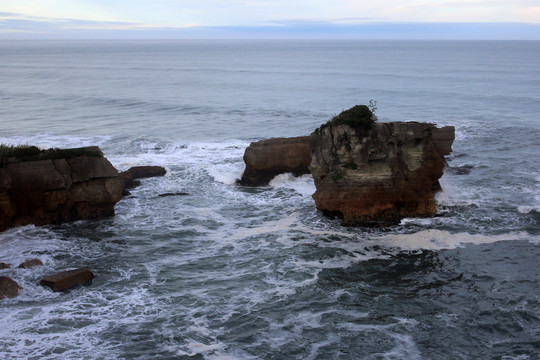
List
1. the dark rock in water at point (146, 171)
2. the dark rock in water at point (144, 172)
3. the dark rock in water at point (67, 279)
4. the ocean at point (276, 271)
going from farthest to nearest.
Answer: the dark rock in water at point (146, 171) → the dark rock in water at point (144, 172) → the dark rock in water at point (67, 279) → the ocean at point (276, 271)

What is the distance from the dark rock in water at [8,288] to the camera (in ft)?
59.2

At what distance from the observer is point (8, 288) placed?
59.5 ft

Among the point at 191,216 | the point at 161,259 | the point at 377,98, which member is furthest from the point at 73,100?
the point at 161,259

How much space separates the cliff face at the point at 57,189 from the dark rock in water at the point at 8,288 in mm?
6276

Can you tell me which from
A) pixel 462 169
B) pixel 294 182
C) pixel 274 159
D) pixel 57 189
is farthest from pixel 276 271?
pixel 462 169

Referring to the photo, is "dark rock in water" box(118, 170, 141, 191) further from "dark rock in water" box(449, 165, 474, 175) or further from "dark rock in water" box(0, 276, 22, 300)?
"dark rock in water" box(449, 165, 474, 175)

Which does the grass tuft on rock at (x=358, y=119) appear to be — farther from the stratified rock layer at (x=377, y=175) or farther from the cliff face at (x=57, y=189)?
the cliff face at (x=57, y=189)

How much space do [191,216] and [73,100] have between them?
48.6 metres

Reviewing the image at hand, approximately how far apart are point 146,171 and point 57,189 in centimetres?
889

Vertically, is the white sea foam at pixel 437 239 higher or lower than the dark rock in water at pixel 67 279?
higher

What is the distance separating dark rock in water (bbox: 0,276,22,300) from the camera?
1803 centimetres

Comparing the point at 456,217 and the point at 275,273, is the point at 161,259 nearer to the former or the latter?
the point at 275,273

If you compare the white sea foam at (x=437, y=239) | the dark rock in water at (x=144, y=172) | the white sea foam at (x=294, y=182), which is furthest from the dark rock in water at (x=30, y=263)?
the white sea foam at (x=294, y=182)

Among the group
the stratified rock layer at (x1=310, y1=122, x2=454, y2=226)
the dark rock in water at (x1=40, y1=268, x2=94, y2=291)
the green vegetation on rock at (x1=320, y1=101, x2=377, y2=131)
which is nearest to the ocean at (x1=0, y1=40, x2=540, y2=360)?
the dark rock in water at (x1=40, y1=268, x2=94, y2=291)
